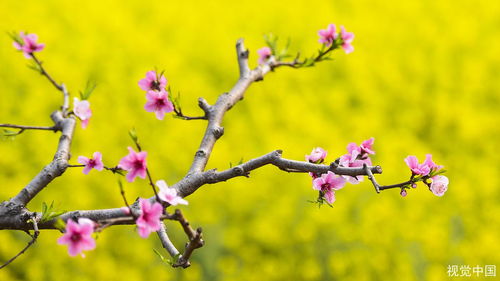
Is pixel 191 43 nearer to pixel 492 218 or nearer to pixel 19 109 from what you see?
pixel 19 109

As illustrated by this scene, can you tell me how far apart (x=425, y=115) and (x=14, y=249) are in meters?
3.25

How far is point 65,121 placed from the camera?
149 cm

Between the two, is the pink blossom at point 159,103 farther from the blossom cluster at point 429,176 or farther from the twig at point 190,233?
the blossom cluster at point 429,176

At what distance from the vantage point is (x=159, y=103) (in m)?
1.25

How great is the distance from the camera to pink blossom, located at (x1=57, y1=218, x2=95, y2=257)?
0.87 meters

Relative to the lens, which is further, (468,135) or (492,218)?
(468,135)

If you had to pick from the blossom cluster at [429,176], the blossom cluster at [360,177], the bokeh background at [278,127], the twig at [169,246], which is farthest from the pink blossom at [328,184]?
the bokeh background at [278,127]

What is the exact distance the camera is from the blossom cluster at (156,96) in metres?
1.24

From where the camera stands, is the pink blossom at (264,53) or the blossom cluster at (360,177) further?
the pink blossom at (264,53)

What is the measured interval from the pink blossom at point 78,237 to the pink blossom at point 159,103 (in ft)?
1.32

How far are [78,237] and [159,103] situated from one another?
0.43 m

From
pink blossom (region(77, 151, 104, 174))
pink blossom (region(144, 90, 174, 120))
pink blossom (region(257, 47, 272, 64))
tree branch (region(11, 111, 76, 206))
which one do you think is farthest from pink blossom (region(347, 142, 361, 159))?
Result: pink blossom (region(257, 47, 272, 64))

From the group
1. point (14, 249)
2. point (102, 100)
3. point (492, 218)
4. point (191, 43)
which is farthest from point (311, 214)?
point (191, 43)

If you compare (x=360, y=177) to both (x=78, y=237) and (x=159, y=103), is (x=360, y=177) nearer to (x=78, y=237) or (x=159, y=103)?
(x=159, y=103)
